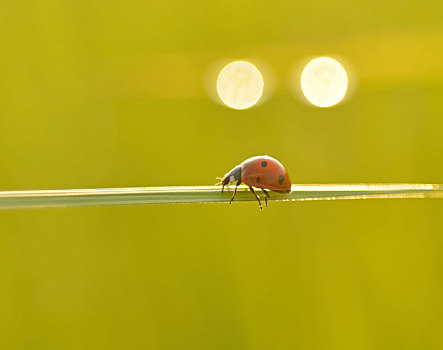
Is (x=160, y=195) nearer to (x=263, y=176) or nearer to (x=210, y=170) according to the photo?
(x=263, y=176)

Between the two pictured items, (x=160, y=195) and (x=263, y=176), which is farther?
(x=263, y=176)

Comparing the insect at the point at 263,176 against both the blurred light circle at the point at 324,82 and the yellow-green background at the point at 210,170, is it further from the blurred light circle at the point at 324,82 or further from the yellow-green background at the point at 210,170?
the blurred light circle at the point at 324,82

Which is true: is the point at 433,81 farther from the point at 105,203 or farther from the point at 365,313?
the point at 105,203

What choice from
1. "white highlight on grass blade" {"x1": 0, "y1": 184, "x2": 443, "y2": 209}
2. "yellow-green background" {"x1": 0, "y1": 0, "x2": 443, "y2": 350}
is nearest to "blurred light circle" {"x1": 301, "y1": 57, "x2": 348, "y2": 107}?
"yellow-green background" {"x1": 0, "y1": 0, "x2": 443, "y2": 350}

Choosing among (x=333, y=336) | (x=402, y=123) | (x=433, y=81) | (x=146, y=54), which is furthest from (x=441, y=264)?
(x=146, y=54)

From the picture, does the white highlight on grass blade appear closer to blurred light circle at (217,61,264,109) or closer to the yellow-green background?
the yellow-green background

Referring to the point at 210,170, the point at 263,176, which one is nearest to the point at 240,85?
the point at 210,170
